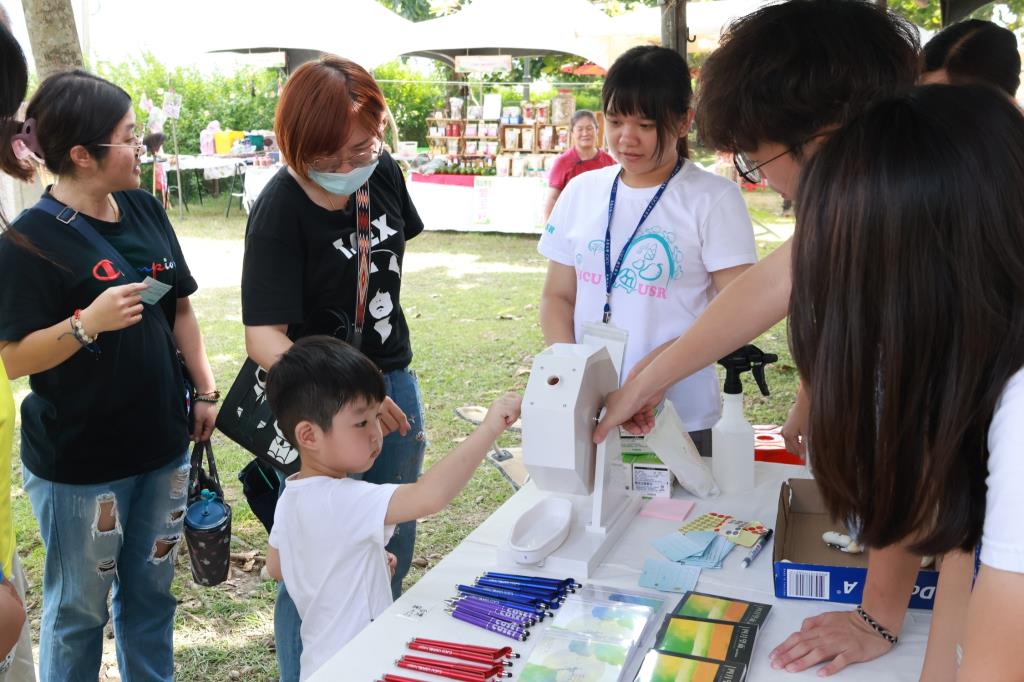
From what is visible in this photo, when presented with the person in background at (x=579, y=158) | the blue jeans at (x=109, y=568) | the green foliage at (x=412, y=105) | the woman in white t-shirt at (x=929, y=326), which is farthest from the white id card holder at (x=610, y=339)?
the green foliage at (x=412, y=105)

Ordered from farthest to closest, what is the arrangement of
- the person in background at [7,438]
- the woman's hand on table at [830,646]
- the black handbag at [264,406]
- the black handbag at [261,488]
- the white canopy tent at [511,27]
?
the white canopy tent at [511,27] < the black handbag at [261,488] < the black handbag at [264,406] < the woman's hand on table at [830,646] < the person in background at [7,438]

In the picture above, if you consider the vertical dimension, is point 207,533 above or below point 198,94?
below

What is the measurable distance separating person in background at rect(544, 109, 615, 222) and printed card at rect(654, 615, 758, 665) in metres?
6.70

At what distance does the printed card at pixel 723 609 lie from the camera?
4.63 feet

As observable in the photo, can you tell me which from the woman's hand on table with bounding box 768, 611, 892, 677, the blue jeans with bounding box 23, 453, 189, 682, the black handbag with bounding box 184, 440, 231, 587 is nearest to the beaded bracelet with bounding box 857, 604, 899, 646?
the woman's hand on table with bounding box 768, 611, 892, 677

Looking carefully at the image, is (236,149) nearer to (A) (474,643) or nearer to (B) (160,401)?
(B) (160,401)

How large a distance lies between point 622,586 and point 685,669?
341 mm

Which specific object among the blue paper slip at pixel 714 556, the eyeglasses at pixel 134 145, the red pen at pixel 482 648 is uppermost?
the eyeglasses at pixel 134 145

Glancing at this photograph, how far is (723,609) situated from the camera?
1.45 m

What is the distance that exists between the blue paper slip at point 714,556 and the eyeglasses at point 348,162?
1167 mm

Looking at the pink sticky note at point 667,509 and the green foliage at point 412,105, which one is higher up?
the green foliage at point 412,105

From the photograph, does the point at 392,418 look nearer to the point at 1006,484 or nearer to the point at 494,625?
the point at 494,625

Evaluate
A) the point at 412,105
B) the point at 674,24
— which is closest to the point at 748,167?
the point at 674,24

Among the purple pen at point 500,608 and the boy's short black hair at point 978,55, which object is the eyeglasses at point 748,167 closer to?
the purple pen at point 500,608
